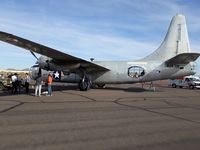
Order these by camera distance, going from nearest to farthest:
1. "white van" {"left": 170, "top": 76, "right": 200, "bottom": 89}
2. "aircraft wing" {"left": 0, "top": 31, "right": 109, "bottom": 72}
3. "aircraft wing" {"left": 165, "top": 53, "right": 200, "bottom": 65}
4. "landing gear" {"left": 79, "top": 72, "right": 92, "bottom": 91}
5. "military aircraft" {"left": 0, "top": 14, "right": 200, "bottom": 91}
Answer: "aircraft wing" {"left": 0, "top": 31, "right": 109, "bottom": 72} → "aircraft wing" {"left": 165, "top": 53, "right": 200, "bottom": 65} → "military aircraft" {"left": 0, "top": 14, "right": 200, "bottom": 91} → "landing gear" {"left": 79, "top": 72, "right": 92, "bottom": 91} → "white van" {"left": 170, "top": 76, "right": 200, "bottom": 89}

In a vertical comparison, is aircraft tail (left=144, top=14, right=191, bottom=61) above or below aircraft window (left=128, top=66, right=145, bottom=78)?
above

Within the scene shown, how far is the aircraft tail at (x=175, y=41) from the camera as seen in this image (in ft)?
93.8

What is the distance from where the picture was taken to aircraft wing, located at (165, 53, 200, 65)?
81.0 feet

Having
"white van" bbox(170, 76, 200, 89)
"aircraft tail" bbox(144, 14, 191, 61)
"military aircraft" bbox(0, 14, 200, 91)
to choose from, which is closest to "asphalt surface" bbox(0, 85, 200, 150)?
"military aircraft" bbox(0, 14, 200, 91)

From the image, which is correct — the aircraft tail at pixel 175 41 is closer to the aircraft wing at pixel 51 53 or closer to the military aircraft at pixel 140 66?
the military aircraft at pixel 140 66

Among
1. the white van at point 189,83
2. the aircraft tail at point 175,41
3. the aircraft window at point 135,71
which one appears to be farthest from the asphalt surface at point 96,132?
the white van at point 189,83

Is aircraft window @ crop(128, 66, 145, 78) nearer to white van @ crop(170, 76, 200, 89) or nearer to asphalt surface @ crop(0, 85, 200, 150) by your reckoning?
asphalt surface @ crop(0, 85, 200, 150)

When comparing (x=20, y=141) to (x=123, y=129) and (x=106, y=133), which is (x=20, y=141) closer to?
(x=106, y=133)

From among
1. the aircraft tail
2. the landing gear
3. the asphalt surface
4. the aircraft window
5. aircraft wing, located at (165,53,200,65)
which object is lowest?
the asphalt surface

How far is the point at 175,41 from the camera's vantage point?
28.9m

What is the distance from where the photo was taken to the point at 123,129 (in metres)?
8.81

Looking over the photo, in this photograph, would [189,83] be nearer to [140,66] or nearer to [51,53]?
[140,66]

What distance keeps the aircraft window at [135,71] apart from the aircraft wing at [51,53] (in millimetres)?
2440

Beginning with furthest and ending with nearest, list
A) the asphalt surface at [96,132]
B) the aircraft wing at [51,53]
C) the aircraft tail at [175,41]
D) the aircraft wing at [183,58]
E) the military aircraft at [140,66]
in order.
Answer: the aircraft tail at [175,41] → the military aircraft at [140,66] → the aircraft wing at [183,58] → the aircraft wing at [51,53] → the asphalt surface at [96,132]
